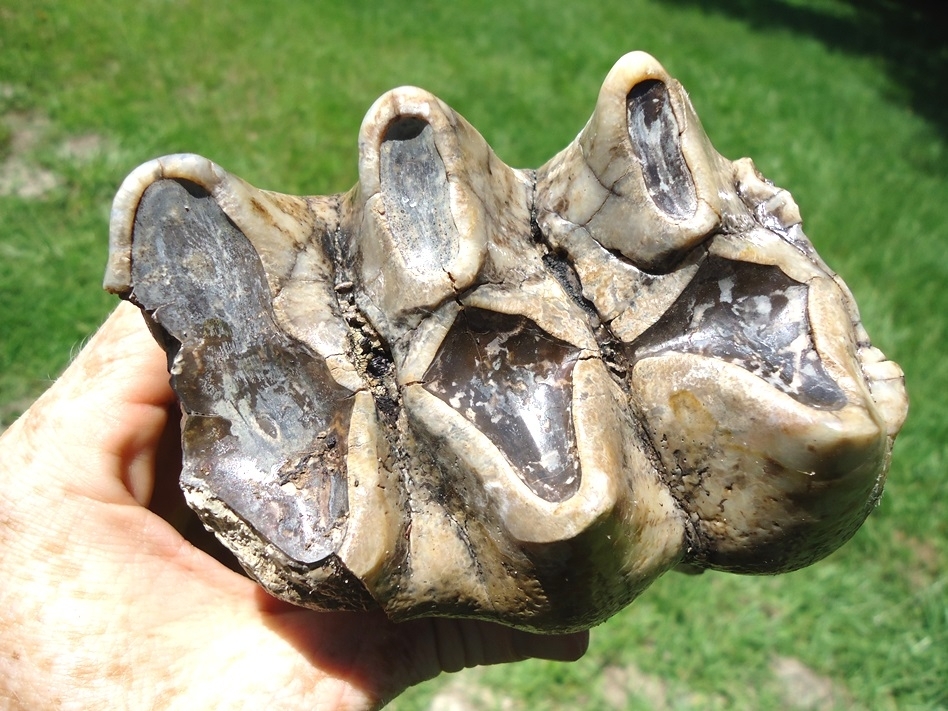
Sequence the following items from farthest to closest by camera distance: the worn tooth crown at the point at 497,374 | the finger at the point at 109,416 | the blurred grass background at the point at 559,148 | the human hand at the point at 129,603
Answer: the blurred grass background at the point at 559,148 < the finger at the point at 109,416 < the human hand at the point at 129,603 < the worn tooth crown at the point at 497,374

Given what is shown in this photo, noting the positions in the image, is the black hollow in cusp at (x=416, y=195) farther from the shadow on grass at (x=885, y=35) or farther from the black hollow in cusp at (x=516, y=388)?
the shadow on grass at (x=885, y=35)

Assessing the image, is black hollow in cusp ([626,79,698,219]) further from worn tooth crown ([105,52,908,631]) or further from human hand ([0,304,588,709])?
human hand ([0,304,588,709])

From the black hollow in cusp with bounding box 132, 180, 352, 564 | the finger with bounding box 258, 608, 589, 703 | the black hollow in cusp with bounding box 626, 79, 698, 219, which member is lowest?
the finger with bounding box 258, 608, 589, 703

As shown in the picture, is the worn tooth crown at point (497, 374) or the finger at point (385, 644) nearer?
the worn tooth crown at point (497, 374)

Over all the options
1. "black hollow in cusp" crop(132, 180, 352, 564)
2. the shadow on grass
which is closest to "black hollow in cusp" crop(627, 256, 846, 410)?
"black hollow in cusp" crop(132, 180, 352, 564)

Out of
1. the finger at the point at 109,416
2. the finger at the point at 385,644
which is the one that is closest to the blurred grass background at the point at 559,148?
the finger at the point at 385,644

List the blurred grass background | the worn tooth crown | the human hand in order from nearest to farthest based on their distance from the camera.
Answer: the worn tooth crown
the human hand
the blurred grass background
